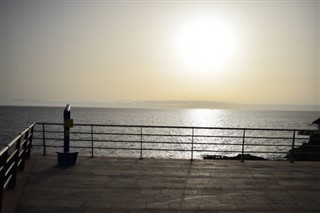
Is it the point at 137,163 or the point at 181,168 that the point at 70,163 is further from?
the point at 181,168

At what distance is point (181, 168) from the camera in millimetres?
8141

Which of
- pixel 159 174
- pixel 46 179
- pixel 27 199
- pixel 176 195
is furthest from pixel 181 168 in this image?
pixel 27 199

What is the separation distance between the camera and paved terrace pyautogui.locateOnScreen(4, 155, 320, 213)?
5301 mm

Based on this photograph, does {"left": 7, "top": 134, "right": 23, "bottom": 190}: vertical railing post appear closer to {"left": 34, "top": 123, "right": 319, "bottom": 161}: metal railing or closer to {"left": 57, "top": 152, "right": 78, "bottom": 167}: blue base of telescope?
{"left": 57, "top": 152, "right": 78, "bottom": 167}: blue base of telescope

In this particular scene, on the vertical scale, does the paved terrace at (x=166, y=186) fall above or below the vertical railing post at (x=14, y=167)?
below

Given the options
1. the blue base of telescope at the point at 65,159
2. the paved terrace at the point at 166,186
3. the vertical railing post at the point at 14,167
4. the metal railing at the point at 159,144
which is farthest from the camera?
the metal railing at the point at 159,144

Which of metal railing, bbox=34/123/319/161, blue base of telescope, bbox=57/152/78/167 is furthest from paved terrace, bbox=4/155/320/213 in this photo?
metal railing, bbox=34/123/319/161

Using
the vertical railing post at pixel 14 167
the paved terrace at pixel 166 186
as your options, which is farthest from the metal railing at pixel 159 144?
the vertical railing post at pixel 14 167

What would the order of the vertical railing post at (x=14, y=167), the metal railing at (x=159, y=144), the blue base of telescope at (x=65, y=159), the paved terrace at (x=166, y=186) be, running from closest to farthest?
the paved terrace at (x=166, y=186)
the vertical railing post at (x=14, y=167)
the blue base of telescope at (x=65, y=159)
the metal railing at (x=159, y=144)

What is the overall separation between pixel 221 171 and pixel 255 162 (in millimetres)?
1909

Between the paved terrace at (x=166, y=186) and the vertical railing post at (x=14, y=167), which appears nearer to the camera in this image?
the paved terrace at (x=166, y=186)

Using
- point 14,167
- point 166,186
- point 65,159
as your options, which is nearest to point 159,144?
point 65,159

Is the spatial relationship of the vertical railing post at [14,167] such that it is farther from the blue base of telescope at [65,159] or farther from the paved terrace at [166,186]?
the blue base of telescope at [65,159]

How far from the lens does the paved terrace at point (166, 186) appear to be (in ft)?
17.4
